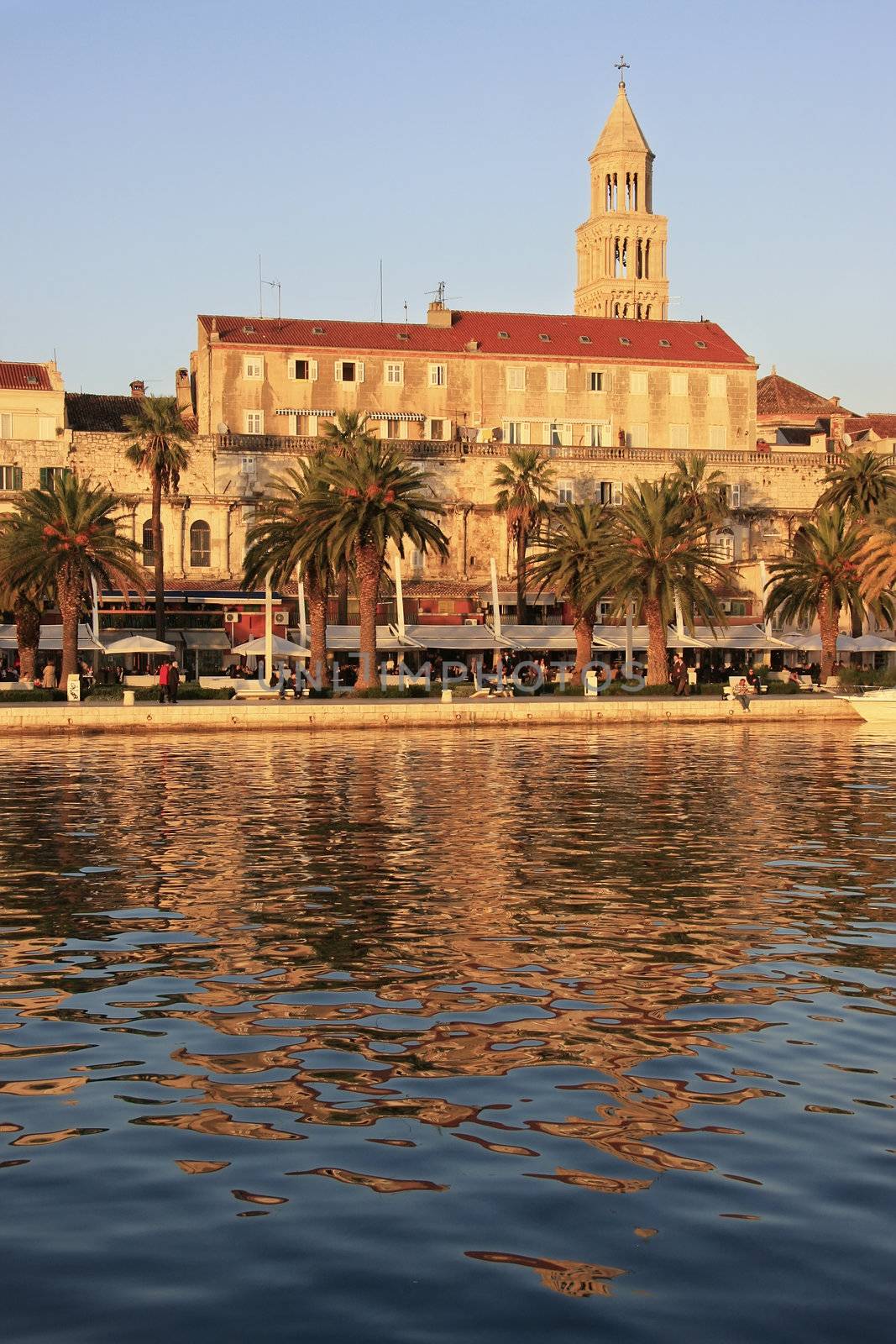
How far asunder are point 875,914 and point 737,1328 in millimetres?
9478

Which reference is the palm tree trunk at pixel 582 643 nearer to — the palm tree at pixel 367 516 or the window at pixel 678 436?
the palm tree at pixel 367 516

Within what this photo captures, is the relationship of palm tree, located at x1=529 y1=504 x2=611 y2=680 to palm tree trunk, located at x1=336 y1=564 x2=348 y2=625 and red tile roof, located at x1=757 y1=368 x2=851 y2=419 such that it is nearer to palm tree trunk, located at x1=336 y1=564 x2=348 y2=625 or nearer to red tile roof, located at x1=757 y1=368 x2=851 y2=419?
palm tree trunk, located at x1=336 y1=564 x2=348 y2=625

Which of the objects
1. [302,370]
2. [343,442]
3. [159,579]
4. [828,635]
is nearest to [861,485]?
[828,635]

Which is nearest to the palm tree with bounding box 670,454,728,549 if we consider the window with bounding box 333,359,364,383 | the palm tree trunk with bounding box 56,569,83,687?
the window with bounding box 333,359,364,383

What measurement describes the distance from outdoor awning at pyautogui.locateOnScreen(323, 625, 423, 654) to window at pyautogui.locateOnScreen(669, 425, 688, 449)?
2625cm

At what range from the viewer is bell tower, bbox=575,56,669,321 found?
127 meters

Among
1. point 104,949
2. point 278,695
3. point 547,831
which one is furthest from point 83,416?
point 104,949

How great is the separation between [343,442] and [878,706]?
923 inches

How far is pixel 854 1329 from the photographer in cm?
586

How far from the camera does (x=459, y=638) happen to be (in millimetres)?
67375

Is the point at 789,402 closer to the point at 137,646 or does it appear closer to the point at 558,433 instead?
the point at 558,433

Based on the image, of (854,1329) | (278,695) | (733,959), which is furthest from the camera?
(278,695)

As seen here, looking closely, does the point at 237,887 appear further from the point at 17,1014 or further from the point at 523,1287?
the point at 523,1287

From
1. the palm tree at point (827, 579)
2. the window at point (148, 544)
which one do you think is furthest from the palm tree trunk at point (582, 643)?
the window at point (148, 544)
